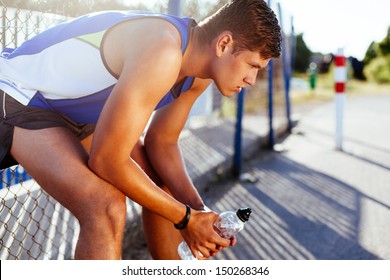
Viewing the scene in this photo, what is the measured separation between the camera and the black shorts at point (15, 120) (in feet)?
6.43

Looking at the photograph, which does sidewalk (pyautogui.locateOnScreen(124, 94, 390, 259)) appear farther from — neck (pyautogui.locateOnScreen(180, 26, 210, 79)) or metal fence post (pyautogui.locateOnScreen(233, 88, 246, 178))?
neck (pyautogui.locateOnScreen(180, 26, 210, 79))

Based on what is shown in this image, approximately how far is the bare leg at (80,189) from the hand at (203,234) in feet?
1.10

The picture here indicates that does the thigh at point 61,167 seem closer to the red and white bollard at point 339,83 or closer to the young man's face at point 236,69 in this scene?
the young man's face at point 236,69

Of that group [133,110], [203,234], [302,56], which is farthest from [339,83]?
[302,56]

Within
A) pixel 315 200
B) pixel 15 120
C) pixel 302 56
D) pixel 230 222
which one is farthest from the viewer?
pixel 302 56

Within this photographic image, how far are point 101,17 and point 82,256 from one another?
3.15ft

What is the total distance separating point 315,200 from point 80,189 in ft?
9.39

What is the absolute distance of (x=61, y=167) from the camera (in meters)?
1.85

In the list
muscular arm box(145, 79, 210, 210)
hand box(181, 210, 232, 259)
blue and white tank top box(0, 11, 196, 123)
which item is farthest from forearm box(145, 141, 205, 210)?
blue and white tank top box(0, 11, 196, 123)

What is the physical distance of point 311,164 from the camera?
567 cm

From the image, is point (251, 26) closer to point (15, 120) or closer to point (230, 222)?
point (230, 222)

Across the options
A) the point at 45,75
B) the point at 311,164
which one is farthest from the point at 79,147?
the point at 311,164

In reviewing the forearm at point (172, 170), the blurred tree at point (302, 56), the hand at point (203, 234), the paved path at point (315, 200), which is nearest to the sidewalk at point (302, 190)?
the paved path at point (315, 200)

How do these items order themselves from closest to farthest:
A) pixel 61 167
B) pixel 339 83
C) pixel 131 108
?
pixel 131 108, pixel 61 167, pixel 339 83
